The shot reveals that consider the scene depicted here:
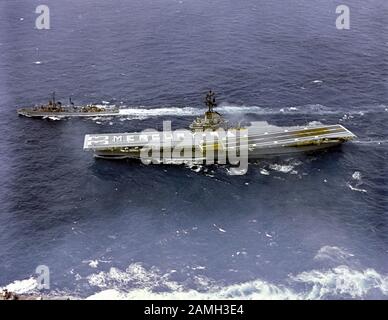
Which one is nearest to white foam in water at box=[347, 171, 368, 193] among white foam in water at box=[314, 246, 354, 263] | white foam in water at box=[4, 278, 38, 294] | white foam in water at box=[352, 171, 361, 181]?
white foam in water at box=[352, 171, 361, 181]

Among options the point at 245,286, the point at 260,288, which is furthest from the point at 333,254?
the point at 245,286

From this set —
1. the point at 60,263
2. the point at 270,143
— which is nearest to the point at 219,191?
the point at 270,143

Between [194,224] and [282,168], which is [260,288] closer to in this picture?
[194,224]

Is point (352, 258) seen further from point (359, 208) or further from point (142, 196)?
point (142, 196)

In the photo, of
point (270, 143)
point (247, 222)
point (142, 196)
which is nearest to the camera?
point (247, 222)

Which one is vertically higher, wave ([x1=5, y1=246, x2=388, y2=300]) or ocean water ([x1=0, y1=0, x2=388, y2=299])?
ocean water ([x1=0, y1=0, x2=388, y2=299])

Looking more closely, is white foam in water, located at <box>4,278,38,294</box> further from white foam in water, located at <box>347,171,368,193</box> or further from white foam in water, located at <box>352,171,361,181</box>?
white foam in water, located at <box>352,171,361,181</box>

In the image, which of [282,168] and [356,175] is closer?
[356,175]

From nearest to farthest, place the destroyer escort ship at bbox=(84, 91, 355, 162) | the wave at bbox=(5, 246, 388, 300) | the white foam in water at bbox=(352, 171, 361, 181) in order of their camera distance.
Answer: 1. the wave at bbox=(5, 246, 388, 300)
2. the white foam in water at bbox=(352, 171, 361, 181)
3. the destroyer escort ship at bbox=(84, 91, 355, 162)
